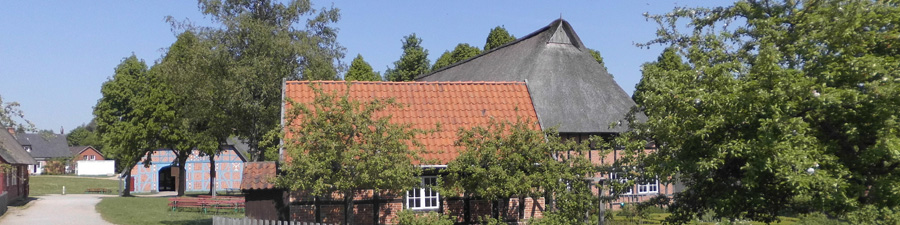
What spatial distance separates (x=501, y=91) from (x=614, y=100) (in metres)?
8.32

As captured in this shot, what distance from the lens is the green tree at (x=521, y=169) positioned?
53.0 feet

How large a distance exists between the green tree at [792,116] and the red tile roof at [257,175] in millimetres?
9296

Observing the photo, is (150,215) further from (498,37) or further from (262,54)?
(498,37)

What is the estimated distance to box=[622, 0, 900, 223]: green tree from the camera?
10773mm

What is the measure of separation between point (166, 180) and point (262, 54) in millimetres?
39933

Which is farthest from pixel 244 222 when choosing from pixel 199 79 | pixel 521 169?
pixel 199 79

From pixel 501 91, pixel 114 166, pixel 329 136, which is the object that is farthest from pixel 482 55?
pixel 114 166

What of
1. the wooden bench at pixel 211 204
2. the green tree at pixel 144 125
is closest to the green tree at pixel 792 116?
the wooden bench at pixel 211 204

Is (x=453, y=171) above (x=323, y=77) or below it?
below

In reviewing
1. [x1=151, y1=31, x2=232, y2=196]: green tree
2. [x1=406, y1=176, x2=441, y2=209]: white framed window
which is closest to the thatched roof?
[x1=406, y1=176, x2=441, y2=209]: white framed window

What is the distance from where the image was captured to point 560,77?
2992 cm

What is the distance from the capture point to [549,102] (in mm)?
28516

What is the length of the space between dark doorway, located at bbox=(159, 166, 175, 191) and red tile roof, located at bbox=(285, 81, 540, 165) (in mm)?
45481

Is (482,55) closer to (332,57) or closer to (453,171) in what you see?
(332,57)
